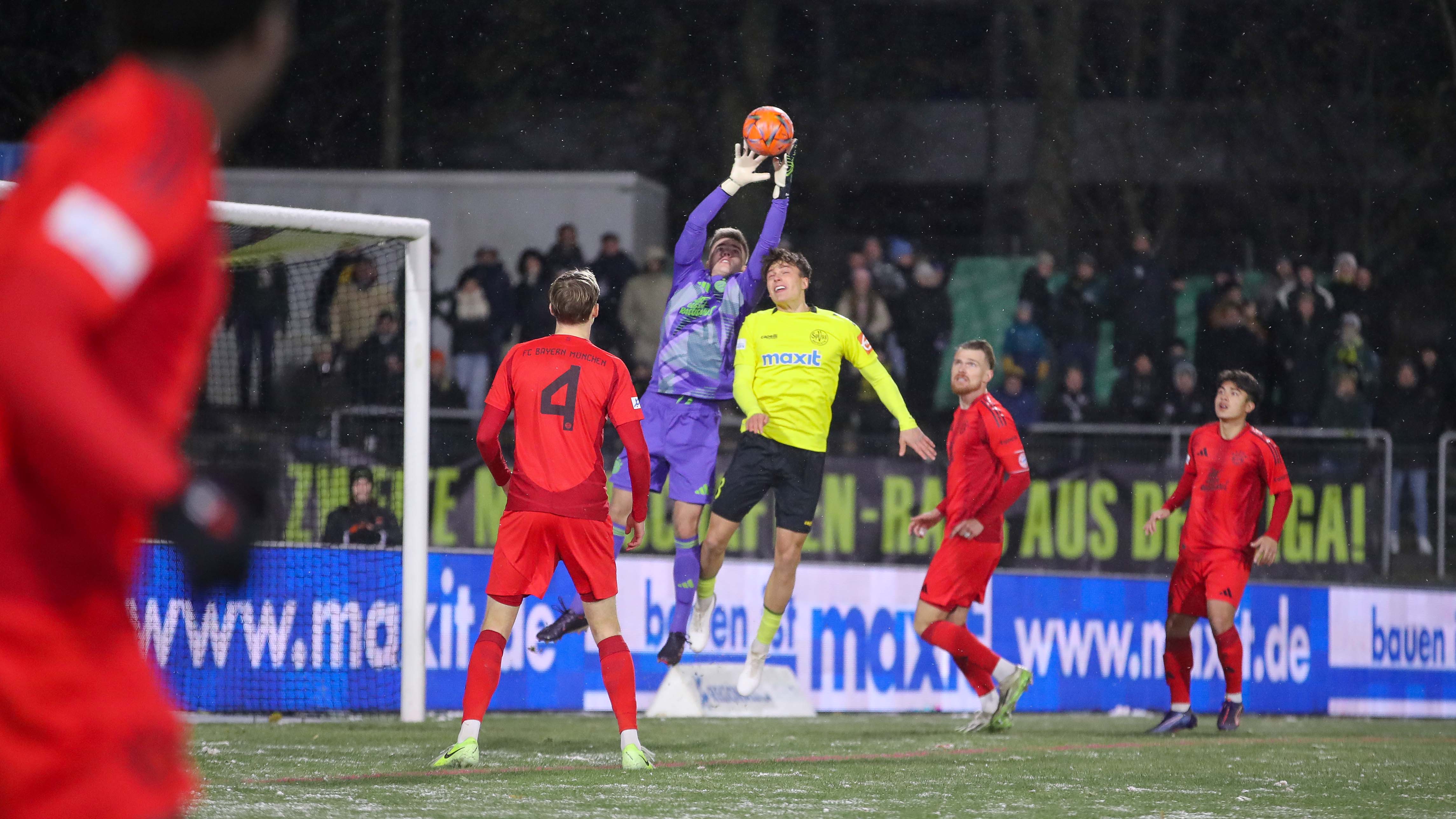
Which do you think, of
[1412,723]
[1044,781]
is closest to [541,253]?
[1412,723]

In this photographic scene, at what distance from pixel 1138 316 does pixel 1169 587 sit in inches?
266

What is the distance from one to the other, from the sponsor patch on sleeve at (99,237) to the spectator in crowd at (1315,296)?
15.7 m

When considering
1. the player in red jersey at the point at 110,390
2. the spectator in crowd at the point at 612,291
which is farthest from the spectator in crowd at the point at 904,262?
the player in red jersey at the point at 110,390

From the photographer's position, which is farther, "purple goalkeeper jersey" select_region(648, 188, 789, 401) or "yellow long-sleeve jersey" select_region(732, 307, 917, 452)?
"purple goalkeeper jersey" select_region(648, 188, 789, 401)

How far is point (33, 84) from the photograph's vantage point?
17562 millimetres

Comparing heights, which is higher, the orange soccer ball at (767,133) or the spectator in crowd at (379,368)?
the orange soccer ball at (767,133)

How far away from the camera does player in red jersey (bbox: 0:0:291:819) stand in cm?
189

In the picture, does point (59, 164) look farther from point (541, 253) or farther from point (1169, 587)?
point (541, 253)

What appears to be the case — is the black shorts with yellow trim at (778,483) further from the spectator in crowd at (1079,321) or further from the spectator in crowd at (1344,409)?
the spectator in crowd at (1344,409)

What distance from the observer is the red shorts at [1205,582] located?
1012cm

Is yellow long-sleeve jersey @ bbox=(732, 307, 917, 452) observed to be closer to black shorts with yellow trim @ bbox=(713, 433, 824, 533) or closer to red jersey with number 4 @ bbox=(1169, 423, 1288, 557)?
black shorts with yellow trim @ bbox=(713, 433, 824, 533)

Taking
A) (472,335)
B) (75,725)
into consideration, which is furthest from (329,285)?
(75,725)

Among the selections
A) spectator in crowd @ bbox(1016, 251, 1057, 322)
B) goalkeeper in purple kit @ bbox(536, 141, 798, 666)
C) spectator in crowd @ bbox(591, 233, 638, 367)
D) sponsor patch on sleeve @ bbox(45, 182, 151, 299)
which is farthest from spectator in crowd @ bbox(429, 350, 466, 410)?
sponsor patch on sleeve @ bbox(45, 182, 151, 299)

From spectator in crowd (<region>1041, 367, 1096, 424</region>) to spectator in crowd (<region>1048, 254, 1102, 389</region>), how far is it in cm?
36
